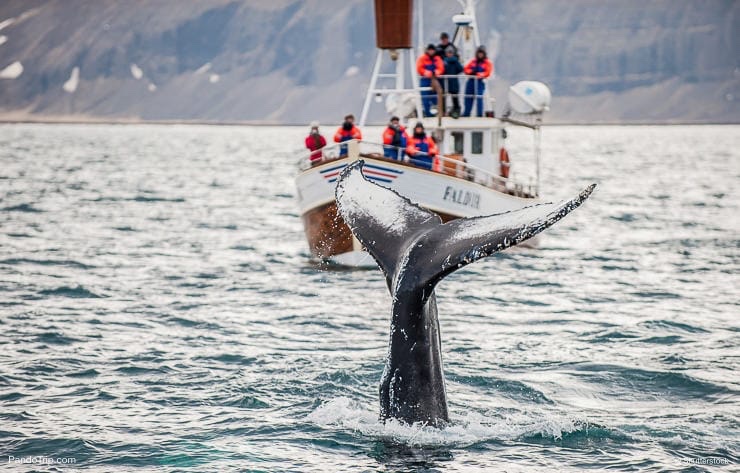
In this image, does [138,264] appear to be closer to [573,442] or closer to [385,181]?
[385,181]

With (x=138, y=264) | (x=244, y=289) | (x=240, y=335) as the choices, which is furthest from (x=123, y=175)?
(x=240, y=335)

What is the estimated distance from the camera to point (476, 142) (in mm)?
26297

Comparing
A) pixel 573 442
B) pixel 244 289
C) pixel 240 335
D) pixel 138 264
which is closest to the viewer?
pixel 573 442

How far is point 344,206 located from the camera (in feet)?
29.8

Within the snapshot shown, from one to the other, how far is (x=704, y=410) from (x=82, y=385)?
6.93 meters

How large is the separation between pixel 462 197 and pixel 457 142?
3813mm

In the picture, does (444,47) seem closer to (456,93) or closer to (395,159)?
(456,93)

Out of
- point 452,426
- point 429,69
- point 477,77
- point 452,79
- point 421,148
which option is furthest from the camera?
point 452,79

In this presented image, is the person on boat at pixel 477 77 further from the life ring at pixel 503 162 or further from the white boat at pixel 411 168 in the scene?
the life ring at pixel 503 162

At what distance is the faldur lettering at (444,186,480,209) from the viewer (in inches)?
886

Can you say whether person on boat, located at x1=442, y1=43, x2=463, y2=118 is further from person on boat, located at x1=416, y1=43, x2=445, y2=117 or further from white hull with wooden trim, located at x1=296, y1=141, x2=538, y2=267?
white hull with wooden trim, located at x1=296, y1=141, x2=538, y2=267

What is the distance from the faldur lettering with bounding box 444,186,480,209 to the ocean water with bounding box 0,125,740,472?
1.39 metres

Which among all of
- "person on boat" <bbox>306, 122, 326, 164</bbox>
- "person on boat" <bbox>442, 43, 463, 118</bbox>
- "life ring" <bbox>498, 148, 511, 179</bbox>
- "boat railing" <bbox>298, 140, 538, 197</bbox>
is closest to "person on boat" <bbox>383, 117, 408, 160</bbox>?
"boat railing" <bbox>298, 140, 538, 197</bbox>

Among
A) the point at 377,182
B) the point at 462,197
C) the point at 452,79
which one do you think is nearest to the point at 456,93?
the point at 452,79
